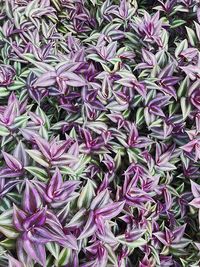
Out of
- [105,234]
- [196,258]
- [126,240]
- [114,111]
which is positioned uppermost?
[114,111]

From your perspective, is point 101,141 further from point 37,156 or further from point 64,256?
point 64,256

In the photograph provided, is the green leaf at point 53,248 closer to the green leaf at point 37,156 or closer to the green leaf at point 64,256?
the green leaf at point 64,256

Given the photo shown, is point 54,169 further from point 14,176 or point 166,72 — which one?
point 166,72

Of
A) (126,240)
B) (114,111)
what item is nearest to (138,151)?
(114,111)

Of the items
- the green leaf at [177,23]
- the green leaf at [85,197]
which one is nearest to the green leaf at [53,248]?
the green leaf at [85,197]

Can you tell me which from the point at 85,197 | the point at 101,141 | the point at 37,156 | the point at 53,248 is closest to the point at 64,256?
the point at 53,248

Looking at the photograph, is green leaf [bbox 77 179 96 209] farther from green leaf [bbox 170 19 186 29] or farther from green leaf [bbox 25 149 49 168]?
green leaf [bbox 170 19 186 29]

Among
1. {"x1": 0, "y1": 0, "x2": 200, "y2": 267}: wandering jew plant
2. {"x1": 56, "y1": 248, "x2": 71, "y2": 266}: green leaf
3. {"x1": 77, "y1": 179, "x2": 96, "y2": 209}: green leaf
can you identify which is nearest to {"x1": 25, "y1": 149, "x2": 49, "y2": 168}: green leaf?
{"x1": 0, "y1": 0, "x2": 200, "y2": 267}: wandering jew plant

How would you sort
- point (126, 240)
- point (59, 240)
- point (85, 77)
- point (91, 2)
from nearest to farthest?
1. point (59, 240)
2. point (126, 240)
3. point (85, 77)
4. point (91, 2)

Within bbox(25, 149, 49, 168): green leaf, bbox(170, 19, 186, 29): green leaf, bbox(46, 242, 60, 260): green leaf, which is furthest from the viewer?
bbox(170, 19, 186, 29): green leaf
